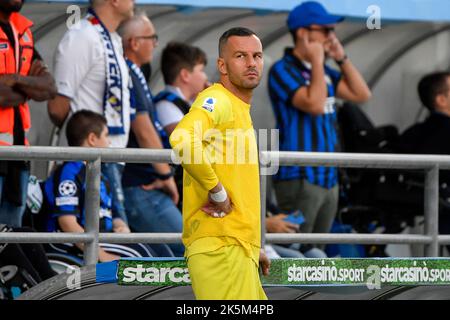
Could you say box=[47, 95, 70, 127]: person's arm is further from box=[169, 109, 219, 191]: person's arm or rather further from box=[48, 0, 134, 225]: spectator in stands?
box=[169, 109, 219, 191]: person's arm

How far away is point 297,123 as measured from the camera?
10062 mm

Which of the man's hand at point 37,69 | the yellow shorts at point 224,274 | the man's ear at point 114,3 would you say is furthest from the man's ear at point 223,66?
the man's ear at point 114,3

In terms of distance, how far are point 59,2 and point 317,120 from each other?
205 centimetres

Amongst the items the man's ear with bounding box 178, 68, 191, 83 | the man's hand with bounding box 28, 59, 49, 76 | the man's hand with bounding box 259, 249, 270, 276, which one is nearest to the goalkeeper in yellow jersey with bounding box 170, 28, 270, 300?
the man's hand with bounding box 259, 249, 270, 276

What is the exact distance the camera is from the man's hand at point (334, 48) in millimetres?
10430

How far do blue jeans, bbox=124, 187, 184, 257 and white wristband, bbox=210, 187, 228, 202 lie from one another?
3.02 metres

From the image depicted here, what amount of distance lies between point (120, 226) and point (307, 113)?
198 cm

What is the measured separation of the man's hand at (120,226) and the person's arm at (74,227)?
32 centimetres

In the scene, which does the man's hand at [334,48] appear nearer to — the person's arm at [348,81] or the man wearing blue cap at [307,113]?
the person's arm at [348,81]

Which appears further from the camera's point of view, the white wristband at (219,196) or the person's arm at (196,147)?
the white wristband at (219,196)

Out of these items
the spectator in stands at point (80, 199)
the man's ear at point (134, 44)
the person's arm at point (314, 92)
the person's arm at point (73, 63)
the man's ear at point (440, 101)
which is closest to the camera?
the spectator in stands at point (80, 199)

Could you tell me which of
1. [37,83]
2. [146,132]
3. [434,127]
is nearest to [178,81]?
[146,132]

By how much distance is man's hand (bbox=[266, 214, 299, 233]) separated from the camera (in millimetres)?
9406

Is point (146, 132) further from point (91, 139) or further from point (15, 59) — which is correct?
point (15, 59)
